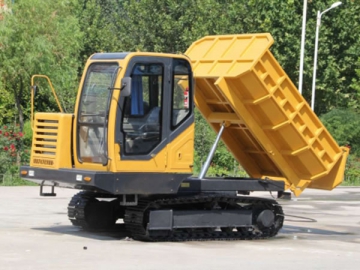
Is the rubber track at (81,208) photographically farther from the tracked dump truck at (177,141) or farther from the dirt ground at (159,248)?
the dirt ground at (159,248)

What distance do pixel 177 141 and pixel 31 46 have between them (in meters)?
19.8

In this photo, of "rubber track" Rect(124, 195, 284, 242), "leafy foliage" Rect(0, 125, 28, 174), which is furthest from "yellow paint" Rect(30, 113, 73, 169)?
"leafy foliage" Rect(0, 125, 28, 174)

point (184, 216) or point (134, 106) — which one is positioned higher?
point (134, 106)

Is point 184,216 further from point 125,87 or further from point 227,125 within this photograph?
point 125,87

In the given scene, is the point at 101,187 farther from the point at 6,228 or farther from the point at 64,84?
the point at 64,84

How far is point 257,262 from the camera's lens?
13836 mm

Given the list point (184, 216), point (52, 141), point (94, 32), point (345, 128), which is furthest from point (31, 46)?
point (94, 32)

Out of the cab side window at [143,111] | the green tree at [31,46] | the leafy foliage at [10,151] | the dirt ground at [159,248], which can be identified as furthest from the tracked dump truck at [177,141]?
the green tree at [31,46]

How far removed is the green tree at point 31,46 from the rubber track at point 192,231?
18.6 meters

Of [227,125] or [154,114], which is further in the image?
[227,125]

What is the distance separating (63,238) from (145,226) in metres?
1.37

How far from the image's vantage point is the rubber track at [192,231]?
52.4 ft

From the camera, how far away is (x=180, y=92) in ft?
53.2

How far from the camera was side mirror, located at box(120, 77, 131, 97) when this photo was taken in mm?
15359
